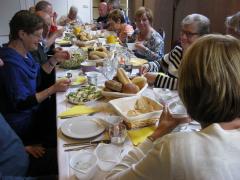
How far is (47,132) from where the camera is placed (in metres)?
1.99

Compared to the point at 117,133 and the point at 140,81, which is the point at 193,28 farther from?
the point at 117,133

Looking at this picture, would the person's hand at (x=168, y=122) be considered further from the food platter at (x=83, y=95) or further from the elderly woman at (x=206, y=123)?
the food platter at (x=83, y=95)

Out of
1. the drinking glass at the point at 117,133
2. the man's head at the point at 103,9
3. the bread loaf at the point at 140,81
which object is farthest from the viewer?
the man's head at the point at 103,9

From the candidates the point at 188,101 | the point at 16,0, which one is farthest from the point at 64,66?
the point at 16,0

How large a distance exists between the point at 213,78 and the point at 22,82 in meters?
1.38

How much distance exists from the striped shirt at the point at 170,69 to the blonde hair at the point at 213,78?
1.06 metres

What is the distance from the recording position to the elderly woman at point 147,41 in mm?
2883

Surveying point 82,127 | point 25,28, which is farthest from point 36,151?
point 25,28

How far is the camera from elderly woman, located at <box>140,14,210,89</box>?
1.88 m

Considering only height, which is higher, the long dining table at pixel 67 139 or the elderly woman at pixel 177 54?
the elderly woman at pixel 177 54

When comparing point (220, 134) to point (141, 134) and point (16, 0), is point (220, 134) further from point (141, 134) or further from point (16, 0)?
point (16, 0)

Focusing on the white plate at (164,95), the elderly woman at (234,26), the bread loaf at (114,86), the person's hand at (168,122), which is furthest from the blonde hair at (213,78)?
the elderly woman at (234,26)

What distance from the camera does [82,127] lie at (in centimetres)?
133

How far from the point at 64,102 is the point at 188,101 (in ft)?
3.34
